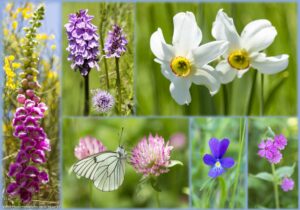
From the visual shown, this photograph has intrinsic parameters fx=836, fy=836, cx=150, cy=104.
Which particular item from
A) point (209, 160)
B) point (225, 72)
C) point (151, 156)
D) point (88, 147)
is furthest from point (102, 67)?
point (209, 160)

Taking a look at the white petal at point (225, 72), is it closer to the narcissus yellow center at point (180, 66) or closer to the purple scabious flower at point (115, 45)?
the narcissus yellow center at point (180, 66)

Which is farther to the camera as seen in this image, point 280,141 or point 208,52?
point 280,141

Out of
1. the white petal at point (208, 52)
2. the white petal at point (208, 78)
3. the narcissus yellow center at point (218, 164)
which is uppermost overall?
the white petal at point (208, 52)

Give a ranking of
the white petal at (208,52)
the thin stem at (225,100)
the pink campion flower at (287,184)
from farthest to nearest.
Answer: the pink campion flower at (287,184) → the thin stem at (225,100) → the white petal at (208,52)

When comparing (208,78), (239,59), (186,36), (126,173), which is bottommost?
(126,173)

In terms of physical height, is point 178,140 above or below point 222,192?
above

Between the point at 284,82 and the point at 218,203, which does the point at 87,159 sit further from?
the point at 284,82

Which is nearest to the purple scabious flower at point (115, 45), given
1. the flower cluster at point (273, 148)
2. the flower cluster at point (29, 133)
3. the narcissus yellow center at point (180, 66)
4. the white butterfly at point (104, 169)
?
the narcissus yellow center at point (180, 66)

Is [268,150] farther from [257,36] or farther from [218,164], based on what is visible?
[257,36]
